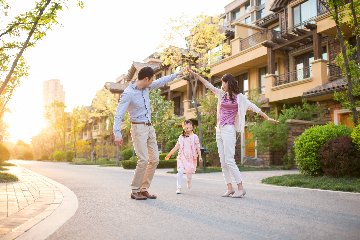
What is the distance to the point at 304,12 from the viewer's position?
2192 centimetres

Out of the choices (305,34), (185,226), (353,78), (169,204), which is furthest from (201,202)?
(305,34)

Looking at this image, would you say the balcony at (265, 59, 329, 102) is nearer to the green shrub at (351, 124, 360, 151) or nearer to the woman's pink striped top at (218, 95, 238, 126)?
the green shrub at (351, 124, 360, 151)

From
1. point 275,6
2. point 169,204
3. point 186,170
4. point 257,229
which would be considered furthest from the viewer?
point 275,6

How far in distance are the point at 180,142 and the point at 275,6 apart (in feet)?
59.5

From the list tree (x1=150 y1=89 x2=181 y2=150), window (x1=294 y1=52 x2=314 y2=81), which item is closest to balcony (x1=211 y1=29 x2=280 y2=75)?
window (x1=294 y1=52 x2=314 y2=81)

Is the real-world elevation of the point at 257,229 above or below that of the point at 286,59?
below

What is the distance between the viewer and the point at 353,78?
10172mm

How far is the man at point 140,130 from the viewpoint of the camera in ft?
20.3

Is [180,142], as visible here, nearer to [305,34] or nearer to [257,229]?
[257,229]

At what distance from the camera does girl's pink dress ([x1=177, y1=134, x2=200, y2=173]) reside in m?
8.38

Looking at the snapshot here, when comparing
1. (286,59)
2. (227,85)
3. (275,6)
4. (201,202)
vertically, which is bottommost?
(201,202)

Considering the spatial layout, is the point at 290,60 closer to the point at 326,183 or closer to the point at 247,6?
the point at 326,183

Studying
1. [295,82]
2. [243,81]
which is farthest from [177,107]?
[295,82]

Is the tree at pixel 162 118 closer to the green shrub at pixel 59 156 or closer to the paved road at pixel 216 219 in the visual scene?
the paved road at pixel 216 219
